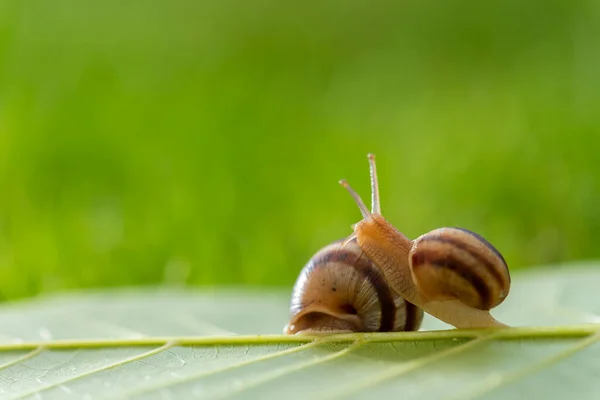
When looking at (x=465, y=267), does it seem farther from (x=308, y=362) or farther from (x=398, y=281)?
(x=308, y=362)

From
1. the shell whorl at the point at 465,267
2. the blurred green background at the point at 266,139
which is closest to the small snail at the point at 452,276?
the shell whorl at the point at 465,267

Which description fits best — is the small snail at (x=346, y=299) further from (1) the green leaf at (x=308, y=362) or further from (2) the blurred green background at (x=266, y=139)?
(2) the blurred green background at (x=266, y=139)

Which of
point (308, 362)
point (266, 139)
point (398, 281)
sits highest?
point (266, 139)

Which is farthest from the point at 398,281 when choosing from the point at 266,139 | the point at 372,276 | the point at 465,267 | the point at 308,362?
the point at 266,139

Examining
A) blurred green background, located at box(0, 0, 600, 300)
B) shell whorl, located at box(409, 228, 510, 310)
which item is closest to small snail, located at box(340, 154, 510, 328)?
shell whorl, located at box(409, 228, 510, 310)

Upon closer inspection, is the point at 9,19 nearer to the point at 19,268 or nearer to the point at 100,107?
the point at 100,107

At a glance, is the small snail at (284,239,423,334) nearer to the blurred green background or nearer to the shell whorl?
the shell whorl

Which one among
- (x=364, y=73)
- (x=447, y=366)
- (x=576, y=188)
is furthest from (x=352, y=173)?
(x=447, y=366)
